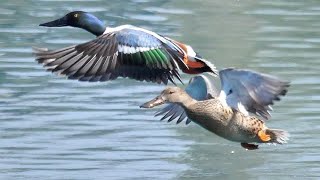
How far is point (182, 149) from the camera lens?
36.6 feet

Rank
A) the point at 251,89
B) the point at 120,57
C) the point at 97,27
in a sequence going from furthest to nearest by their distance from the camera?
the point at 97,27 → the point at 251,89 → the point at 120,57

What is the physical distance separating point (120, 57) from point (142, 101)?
9.83ft

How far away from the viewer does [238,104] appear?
10.0 m

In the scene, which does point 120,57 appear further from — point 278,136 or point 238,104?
point 278,136

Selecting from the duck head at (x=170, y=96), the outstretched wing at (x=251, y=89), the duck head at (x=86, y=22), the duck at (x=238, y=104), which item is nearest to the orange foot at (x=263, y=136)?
the duck at (x=238, y=104)

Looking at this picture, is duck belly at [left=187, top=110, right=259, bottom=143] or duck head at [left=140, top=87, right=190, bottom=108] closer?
duck head at [left=140, top=87, right=190, bottom=108]

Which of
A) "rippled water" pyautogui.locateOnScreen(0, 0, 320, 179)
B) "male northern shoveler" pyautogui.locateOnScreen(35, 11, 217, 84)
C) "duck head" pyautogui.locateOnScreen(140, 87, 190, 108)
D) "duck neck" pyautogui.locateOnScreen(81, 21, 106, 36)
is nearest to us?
"male northern shoveler" pyautogui.locateOnScreen(35, 11, 217, 84)

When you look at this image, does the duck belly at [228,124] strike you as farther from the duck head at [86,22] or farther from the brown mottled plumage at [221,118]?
the duck head at [86,22]

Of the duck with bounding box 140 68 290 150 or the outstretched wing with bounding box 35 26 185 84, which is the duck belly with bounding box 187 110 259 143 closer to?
the duck with bounding box 140 68 290 150

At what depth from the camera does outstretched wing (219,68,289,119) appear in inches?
384

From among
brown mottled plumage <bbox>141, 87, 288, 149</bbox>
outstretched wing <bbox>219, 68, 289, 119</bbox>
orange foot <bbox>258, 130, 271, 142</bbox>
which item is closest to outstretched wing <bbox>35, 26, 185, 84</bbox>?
brown mottled plumage <bbox>141, 87, 288, 149</bbox>

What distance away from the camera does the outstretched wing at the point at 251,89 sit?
9.76 metres

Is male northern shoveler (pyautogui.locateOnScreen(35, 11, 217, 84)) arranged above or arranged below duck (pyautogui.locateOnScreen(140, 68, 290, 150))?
above

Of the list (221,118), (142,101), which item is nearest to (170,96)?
(221,118)
